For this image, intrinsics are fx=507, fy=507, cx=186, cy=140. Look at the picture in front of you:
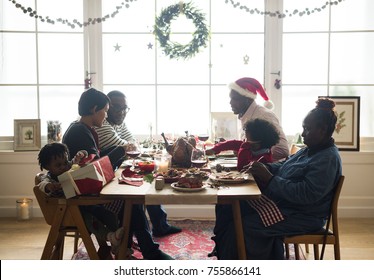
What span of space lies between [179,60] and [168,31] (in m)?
0.29

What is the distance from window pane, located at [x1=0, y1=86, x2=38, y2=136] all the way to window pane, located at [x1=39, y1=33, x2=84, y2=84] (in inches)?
7.0

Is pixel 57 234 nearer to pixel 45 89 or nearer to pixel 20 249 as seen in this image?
pixel 20 249

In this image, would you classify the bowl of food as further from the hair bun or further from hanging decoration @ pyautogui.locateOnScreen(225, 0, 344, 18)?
hanging decoration @ pyautogui.locateOnScreen(225, 0, 344, 18)

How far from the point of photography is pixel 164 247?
3668 mm

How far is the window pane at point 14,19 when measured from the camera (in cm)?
446

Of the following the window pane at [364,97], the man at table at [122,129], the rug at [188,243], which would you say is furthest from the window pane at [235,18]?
the rug at [188,243]

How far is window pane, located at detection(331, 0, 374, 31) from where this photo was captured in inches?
174

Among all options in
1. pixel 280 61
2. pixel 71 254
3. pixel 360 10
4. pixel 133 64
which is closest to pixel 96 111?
pixel 71 254

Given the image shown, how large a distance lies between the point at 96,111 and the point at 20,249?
1266 mm

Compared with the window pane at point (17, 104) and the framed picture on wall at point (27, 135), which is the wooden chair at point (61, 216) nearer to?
the framed picture on wall at point (27, 135)

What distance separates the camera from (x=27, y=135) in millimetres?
4469

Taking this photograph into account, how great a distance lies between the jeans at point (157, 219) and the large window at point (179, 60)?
2.82 ft

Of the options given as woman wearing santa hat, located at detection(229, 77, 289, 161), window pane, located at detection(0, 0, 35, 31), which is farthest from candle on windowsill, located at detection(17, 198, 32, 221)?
woman wearing santa hat, located at detection(229, 77, 289, 161)

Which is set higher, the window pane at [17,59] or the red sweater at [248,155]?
the window pane at [17,59]
